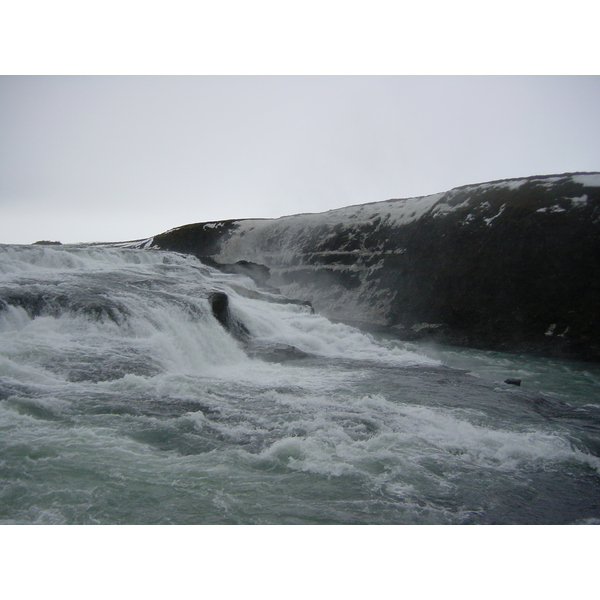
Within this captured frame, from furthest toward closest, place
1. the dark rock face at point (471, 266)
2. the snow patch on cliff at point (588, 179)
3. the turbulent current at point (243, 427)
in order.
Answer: the snow patch on cliff at point (588, 179), the dark rock face at point (471, 266), the turbulent current at point (243, 427)

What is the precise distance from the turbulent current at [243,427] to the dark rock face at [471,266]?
5918 millimetres

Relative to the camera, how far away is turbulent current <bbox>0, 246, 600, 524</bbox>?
575 cm

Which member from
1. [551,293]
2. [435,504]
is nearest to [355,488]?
[435,504]

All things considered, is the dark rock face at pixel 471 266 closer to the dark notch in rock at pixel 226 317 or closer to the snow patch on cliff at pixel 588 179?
the snow patch on cliff at pixel 588 179

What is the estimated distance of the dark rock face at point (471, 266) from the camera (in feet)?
68.7

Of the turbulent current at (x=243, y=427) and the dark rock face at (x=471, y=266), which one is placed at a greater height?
the dark rock face at (x=471, y=266)

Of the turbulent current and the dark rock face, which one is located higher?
the dark rock face

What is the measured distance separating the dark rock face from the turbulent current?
19.4ft

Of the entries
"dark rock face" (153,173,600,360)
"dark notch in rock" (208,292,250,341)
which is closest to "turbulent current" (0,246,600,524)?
"dark notch in rock" (208,292,250,341)

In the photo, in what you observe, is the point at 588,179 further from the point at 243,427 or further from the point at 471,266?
the point at 243,427

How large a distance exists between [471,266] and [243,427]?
815 inches

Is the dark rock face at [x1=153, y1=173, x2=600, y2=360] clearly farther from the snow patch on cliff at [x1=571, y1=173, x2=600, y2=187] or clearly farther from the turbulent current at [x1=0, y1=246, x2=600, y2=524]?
the turbulent current at [x1=0, y1=246, x2=600, y2=524]

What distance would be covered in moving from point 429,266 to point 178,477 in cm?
2393

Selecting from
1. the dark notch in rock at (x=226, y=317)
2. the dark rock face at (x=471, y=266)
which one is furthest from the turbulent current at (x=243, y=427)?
the dark rock face at (x=471, y=266)
